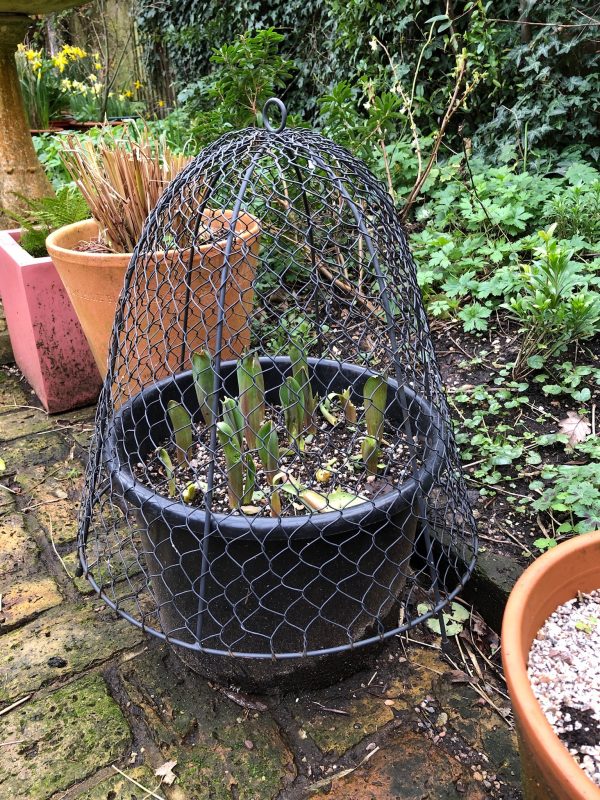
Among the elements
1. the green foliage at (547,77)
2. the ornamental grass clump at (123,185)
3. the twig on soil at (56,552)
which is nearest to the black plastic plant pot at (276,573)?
the twig on soil at (56,552)

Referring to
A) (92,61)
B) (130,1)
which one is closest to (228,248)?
(130,1)

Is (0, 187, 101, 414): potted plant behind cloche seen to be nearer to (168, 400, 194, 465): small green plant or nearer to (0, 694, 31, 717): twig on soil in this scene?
(168, 400, 194, 465): small green plant

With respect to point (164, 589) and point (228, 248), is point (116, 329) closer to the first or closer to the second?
point (228, 248)

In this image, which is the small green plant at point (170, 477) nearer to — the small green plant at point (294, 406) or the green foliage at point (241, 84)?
the small green plant at point (294, 406)

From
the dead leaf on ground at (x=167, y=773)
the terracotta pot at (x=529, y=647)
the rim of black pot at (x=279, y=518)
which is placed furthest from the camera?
A: the dead leaf on ground at (x=167, y=773)

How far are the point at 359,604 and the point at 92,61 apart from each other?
8.34 m

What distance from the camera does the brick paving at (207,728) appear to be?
→ 4.18 feet

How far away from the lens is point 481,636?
1602 millimetres

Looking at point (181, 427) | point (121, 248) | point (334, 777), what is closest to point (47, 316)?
point (121, 248)

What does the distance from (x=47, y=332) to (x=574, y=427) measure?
79.4 inches

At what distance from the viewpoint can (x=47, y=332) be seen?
8.40ft

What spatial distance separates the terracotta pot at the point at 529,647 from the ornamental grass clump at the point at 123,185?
1.61 m

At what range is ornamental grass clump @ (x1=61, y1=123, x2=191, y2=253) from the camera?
2.08 m

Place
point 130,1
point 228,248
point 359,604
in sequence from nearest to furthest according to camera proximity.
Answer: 1. point 228,248
2. point 359,604
3. point 130,1
